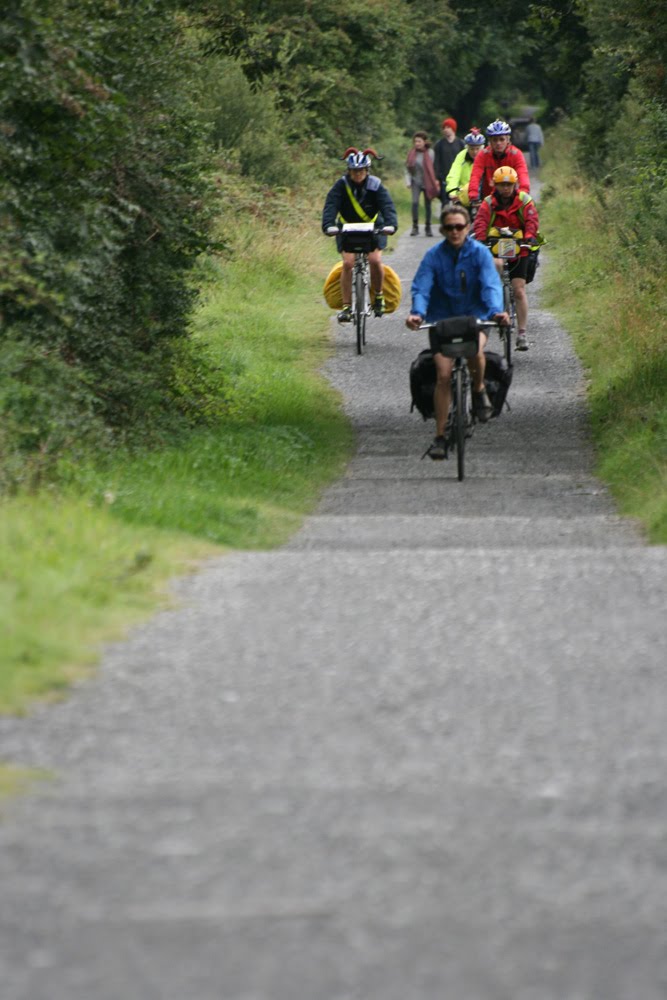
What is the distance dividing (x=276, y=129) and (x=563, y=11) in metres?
11.0

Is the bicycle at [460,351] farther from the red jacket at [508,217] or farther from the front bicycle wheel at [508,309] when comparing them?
the front bicycle wheel at [508,309]

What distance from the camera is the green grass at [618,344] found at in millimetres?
13336

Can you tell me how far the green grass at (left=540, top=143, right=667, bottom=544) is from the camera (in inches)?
525

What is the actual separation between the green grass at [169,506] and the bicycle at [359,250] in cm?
77

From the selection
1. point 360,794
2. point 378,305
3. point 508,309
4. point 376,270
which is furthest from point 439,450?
point 360,794

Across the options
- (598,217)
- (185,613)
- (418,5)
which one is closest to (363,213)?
(598,217)

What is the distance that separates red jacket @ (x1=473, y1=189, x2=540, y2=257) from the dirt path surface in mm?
8725

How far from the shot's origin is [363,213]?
2028 centimetres

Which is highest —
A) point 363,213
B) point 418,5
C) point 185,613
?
point 418,5

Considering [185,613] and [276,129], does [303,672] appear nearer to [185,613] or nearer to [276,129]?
[185,613]

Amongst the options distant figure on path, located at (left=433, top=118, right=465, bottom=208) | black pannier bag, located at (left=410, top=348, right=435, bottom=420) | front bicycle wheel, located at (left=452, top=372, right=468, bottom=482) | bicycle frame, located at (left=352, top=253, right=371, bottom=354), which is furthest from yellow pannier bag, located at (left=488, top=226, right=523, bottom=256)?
distant figure on path, located at (left=433, top=118, right=465, bottom=208)

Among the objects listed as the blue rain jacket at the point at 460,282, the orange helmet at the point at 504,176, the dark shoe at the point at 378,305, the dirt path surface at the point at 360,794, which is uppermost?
the orange helmet at the point at 504,176

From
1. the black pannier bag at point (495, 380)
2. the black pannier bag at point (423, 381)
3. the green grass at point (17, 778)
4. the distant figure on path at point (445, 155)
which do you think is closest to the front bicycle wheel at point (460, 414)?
the black pannier bag at point (423, 381)

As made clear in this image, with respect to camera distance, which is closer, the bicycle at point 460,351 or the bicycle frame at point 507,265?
the bicycle at point 460,351
